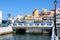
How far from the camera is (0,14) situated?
2105 inches

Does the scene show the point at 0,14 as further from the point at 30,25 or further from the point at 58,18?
the point at 58,18

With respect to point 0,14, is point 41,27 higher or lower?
lower

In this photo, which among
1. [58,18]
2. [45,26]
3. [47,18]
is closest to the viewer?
[45,26]

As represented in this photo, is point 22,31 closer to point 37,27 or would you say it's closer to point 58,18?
point 37,27

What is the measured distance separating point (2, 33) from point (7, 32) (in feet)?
8.45

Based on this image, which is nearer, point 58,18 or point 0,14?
point 0,14

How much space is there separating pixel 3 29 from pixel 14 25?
579cm

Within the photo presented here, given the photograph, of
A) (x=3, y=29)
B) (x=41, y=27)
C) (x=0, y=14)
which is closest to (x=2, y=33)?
(x=3, y=29)

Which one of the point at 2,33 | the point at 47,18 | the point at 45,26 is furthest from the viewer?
the point at 47,18

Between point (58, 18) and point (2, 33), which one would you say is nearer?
point (2, 33)

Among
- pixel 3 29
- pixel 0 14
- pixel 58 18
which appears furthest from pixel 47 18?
pixel 3 29

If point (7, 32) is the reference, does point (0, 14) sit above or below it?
above

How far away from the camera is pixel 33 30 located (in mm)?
48406

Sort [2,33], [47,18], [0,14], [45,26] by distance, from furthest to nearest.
A: [47,18]
[0,14]
[45,26]
[2,33]
